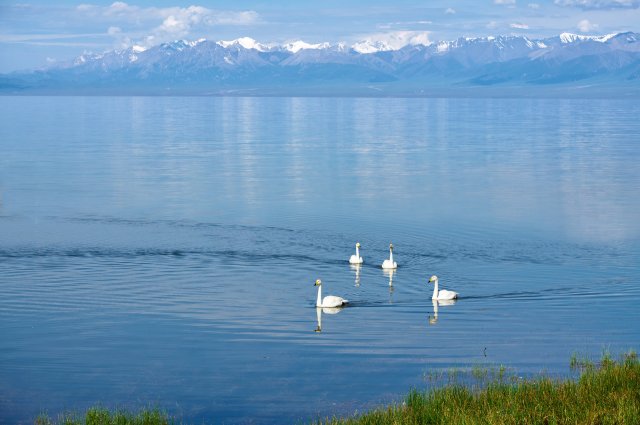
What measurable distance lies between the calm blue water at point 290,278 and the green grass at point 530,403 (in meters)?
1.85

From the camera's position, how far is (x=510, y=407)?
61.6 ft

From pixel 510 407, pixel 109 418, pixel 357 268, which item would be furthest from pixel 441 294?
pixel 109 418

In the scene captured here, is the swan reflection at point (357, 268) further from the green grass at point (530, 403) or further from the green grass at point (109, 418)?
the green grass at point (109, 418)

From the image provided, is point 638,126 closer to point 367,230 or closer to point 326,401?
point 367,230

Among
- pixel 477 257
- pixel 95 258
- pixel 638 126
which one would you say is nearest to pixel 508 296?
pixel 477 257

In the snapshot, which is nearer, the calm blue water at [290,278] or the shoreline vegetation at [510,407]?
the shoreline vegetation at [510,407]

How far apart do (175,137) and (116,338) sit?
76.1 m

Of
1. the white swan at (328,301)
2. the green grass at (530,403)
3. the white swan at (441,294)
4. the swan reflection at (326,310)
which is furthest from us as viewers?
the white swan at (441,294)

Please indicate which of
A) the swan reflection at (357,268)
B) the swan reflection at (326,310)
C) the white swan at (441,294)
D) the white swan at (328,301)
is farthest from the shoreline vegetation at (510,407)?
the swan reflection at (357,268)

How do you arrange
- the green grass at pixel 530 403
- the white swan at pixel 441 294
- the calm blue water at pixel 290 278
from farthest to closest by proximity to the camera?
1. the white swan at pixel 441 294
2. the calm blue water at pixel 290 278
3. the green grass at pixel 530 403

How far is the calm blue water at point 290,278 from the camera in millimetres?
22938

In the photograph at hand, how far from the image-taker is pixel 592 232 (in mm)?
43125

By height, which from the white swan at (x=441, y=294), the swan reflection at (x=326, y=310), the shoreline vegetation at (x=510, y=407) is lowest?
the swan reflection at (x=326, y=310)

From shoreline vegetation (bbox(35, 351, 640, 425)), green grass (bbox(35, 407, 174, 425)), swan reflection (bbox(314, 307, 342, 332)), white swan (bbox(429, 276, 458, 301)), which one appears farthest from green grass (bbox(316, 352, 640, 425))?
white swan (bbox(429, 276, 458, 301))
